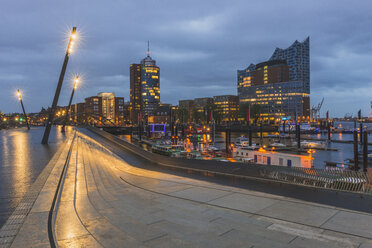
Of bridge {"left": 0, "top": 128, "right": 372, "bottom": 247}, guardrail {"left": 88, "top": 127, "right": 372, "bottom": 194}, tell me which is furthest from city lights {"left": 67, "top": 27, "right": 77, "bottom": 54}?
guardrail {"left": 88, "top": 127, "right": 372, "bottom": 194}

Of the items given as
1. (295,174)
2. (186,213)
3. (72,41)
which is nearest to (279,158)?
(295,174)

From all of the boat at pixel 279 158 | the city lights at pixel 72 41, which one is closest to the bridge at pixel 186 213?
the boat at pixel 279 158

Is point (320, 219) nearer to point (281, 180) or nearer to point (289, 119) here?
point (281, 180)

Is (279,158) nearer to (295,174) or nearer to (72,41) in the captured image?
(295,174)

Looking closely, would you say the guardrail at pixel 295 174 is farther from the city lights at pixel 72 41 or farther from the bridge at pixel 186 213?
the city lights at pixel 72 41

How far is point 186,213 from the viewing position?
9.30 metres

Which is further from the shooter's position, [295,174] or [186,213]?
[295,174]

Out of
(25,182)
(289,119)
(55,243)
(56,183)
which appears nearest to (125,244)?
(55,243)

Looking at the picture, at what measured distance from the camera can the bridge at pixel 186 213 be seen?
6.91 meters

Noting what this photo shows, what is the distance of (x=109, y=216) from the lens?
28.6 ft

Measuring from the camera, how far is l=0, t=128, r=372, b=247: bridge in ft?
22.7

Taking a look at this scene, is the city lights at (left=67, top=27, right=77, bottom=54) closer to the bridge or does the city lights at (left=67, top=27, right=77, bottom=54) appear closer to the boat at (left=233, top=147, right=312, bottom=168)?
the bridge

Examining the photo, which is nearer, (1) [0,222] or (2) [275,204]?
(1) [0,222]

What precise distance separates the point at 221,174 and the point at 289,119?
194 metres
